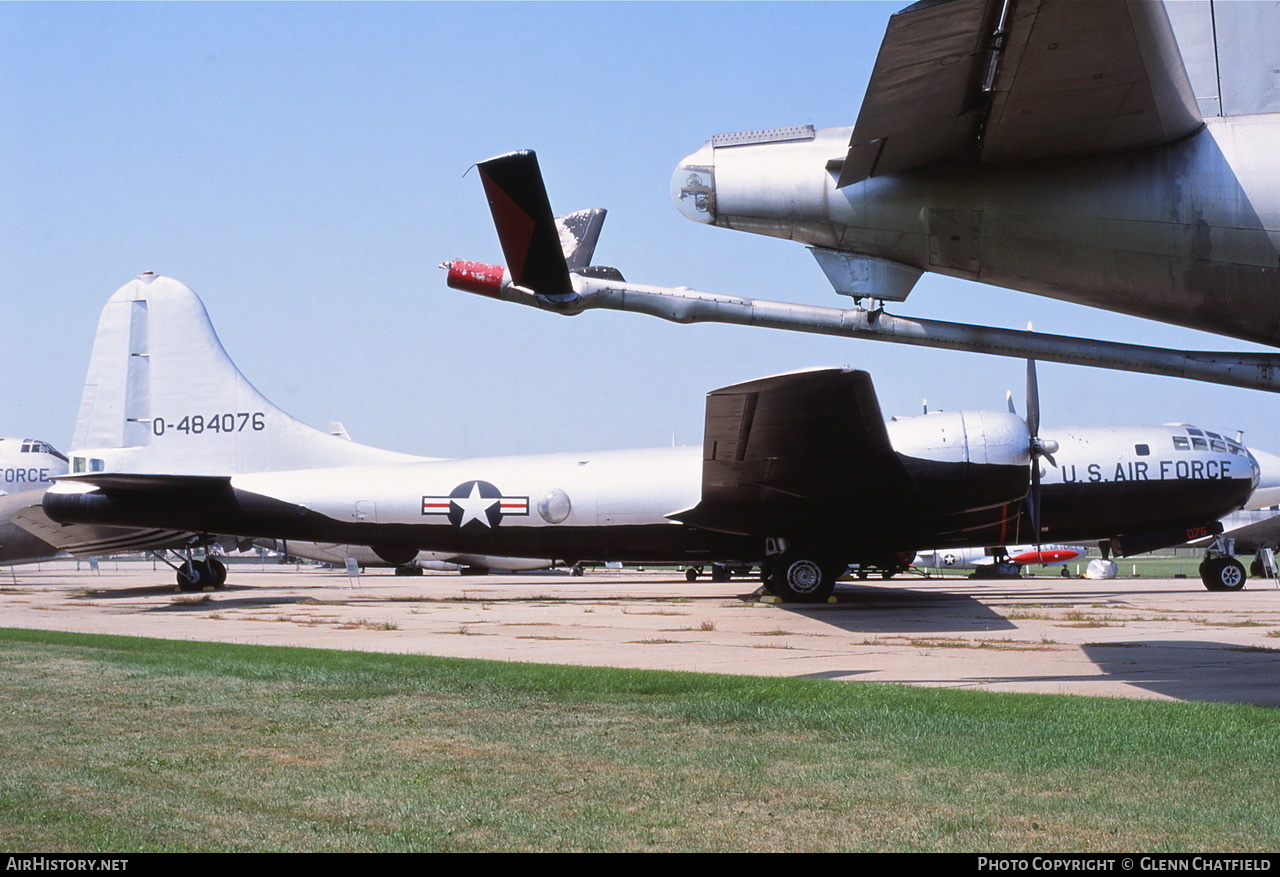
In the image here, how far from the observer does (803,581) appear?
22.1 metres

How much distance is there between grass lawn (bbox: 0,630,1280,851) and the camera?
469 cm

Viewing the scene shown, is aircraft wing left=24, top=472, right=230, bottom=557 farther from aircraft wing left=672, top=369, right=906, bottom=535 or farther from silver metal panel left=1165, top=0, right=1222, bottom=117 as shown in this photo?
silver metal panel left=1165, top=0, right=1222, bottom=117

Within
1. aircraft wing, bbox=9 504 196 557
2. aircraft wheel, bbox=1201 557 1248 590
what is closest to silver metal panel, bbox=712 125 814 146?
aircraft wheel, bbox=1201 557 1248 590

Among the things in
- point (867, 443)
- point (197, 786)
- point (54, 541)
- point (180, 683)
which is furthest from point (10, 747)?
point (54, 541)

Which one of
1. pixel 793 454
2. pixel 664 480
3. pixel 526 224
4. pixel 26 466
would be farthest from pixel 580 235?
pixel 26 466

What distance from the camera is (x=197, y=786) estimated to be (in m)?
5.62

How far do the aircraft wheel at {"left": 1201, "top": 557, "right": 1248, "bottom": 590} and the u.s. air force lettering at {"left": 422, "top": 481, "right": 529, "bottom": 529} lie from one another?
17.2 meters

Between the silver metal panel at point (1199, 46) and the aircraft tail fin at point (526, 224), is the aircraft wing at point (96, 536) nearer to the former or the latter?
the aircraft tail fin at point (526, 224)

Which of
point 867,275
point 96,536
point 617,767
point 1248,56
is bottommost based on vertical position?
point 617,767

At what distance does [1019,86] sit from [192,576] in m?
30.2

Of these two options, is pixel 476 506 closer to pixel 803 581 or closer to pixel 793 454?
pixel 803 581

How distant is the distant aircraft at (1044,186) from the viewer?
7.00 metres

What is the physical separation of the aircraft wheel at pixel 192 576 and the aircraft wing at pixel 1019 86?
1120 inches

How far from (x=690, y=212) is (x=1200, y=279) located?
3.83 meters
